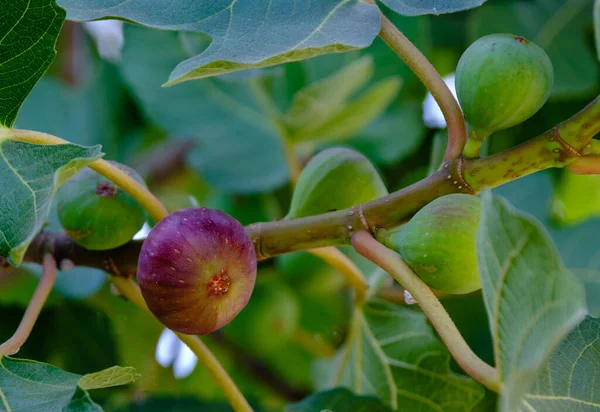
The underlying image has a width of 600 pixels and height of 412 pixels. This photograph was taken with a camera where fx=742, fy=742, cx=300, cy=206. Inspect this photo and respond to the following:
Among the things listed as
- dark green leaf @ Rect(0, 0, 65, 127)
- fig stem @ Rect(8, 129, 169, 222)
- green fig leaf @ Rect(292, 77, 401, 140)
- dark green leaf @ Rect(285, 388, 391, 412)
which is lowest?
dark green leaf @ Rect(285, 388, 391, 412)

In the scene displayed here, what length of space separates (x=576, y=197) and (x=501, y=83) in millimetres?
1193

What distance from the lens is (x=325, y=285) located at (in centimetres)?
162

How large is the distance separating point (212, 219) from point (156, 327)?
1079 mm

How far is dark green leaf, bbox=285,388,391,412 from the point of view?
949mm

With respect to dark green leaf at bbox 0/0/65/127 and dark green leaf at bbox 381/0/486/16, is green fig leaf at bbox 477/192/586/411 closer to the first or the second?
dark green leaf at bbox 381/0/486/16

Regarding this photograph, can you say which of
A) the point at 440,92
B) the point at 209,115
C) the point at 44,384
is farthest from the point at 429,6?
the point at 209,115

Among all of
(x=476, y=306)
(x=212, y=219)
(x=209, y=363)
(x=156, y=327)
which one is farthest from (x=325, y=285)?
(x=212, y=219)

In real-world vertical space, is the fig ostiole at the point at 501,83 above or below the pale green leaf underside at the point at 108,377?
above

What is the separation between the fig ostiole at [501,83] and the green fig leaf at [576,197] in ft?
3.56

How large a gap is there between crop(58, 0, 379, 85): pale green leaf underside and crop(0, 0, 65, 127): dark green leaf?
40 millimetres

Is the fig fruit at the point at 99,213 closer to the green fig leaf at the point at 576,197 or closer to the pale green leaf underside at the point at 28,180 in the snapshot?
the pale green leaf underside at the point at 28,180

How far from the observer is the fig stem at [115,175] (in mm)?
784

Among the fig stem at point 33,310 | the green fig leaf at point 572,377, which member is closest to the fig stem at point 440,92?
the green fig leaf at point 572,377

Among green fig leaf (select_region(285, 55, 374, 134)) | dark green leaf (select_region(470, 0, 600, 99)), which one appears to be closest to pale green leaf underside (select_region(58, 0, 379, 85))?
green fig leaf (select_region(285, 55, 374, 134))
